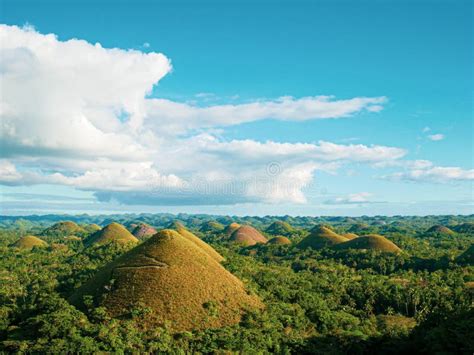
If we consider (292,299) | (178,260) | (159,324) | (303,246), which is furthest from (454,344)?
(303,246)

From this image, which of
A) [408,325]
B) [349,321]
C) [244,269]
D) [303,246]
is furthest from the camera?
[303,246]

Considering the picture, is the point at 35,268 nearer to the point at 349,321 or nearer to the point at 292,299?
the point at 292,299

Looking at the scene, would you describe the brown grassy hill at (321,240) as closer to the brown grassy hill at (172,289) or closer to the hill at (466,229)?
the brown grassy hill at (172,289)

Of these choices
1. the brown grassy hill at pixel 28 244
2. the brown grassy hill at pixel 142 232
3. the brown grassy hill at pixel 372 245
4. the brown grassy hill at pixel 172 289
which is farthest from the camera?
the brown grassy hill at pixel 142 232

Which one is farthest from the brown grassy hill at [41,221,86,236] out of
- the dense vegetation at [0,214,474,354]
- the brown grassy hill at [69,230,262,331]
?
the brown grassy hill at [69,230,262,331]

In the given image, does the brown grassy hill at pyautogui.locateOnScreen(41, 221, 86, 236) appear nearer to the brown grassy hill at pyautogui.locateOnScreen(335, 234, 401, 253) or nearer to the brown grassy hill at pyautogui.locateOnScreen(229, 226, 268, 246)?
the brown grassy hill at pyautogui.locateOnScreen(229, 226, 268, 246)

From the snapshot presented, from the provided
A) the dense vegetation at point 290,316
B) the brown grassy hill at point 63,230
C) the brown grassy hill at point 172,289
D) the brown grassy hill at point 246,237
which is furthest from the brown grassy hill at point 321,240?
the brown grassy hill at point 63,230

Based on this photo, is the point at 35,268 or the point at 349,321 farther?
the point at 35,268

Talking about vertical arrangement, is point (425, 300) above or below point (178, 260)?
below
